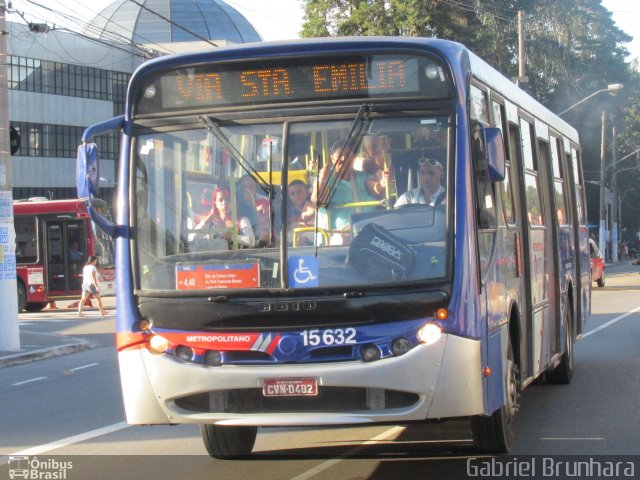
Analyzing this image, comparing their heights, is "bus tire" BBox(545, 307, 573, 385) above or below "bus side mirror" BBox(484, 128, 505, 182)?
below

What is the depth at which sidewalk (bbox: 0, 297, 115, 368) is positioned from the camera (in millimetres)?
17672

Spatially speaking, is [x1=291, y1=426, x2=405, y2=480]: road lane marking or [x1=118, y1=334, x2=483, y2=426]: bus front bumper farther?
[x1=291, y1=426, x2=405, y2=480]: road lane marking

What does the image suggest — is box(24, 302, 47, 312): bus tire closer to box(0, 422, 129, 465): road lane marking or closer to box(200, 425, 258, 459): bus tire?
box(0, 422, 129, 465): road lane marking

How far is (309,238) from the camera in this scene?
702 centimetres

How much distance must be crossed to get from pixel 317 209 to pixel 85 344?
1354cm

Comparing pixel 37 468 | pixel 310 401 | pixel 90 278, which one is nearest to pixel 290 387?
pixel 310 401

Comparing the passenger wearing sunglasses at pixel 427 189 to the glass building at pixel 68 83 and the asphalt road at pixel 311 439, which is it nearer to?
the asphalt road at pixel 311 439

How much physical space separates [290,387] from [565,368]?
6.05 metres

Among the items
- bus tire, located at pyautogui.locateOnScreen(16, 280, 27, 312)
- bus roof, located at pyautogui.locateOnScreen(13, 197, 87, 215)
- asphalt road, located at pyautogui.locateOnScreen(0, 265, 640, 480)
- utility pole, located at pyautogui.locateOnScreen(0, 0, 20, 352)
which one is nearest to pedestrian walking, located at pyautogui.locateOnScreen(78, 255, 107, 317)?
bus tire, located at pyautogui.locateOnScreen(16, 280, 27, 312)

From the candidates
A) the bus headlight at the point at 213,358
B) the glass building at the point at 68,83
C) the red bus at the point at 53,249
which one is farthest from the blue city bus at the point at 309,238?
the glass building at the point at 68,83


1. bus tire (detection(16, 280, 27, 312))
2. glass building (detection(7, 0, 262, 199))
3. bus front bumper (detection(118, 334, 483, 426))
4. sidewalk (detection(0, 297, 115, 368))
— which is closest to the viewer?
bus front bumper (detection(118, 334, 483, 426))

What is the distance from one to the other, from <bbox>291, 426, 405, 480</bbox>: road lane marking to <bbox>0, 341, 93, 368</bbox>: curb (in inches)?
374

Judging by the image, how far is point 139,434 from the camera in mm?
9758

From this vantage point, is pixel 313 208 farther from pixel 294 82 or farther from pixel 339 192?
pixel 294 82
